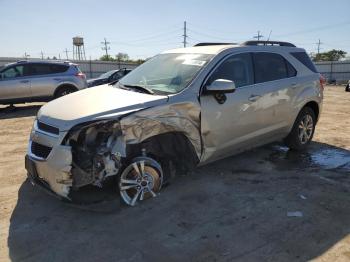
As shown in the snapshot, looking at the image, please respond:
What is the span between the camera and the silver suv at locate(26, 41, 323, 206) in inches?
165

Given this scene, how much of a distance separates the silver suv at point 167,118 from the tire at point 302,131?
7.1 inches

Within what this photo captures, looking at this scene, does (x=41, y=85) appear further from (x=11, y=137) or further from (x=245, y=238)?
(x=245, y=238)

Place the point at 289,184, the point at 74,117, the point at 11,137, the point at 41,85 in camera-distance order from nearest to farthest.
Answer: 1. the point at 74,117
2. the point at 289,184
3. the point at 11,137
4. the point at 41,85

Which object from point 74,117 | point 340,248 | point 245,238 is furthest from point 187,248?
point 74,117

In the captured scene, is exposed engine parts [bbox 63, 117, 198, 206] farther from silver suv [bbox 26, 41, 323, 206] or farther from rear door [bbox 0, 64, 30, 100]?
rear door [bbox 0, 64, 30, 100]

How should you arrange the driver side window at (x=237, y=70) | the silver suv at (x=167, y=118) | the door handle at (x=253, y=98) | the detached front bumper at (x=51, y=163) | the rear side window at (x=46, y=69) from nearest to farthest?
the detached front bumper at (x=51, y=163) → the silver suv at (x=167, y=118) → the driver side window at (x=237, y=70) → the door handle at (x=253, y=98) → the rear side window at (x=46, y=69)

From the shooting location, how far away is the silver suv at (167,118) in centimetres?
420

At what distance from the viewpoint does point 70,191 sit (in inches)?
166

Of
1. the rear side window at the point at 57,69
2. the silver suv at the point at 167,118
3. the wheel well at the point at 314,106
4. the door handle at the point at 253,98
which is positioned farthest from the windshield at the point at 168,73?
the rear side window at the point at 57,69

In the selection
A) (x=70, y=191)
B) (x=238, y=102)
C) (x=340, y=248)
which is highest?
(x=238, y=102)

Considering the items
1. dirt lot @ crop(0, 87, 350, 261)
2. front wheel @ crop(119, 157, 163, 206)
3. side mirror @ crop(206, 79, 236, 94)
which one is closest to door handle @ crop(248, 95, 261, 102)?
side mirror @ crop(206, 79, 236, 94)

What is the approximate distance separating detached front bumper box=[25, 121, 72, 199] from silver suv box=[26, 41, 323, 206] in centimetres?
1

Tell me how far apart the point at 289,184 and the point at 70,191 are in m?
2.91

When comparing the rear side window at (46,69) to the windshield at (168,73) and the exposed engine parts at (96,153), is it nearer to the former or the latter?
the windshield at (168,73)
